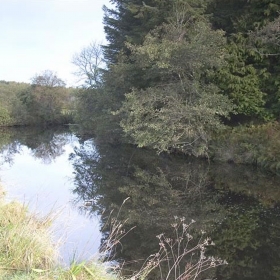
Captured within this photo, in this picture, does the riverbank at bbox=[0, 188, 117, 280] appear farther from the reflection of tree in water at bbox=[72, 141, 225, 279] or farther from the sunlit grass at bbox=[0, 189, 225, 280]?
the reflection of tree in water at bbox=[72, 141, 225, 279]

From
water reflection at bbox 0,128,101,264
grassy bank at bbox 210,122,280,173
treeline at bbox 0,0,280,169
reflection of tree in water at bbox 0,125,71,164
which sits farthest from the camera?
reflection of tree in water at bbox 0,125,71,164

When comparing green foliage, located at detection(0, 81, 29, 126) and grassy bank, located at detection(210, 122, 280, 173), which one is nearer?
grassy bank, located at detection(210, 122, 280, 173)

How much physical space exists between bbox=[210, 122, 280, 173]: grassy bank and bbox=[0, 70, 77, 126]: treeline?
38248 mm

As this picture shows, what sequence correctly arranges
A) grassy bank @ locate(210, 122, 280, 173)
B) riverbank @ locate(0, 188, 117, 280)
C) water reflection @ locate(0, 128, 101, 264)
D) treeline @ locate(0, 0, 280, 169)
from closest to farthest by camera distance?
riverbank @ locate(0, 188, 117, 280) → water reflection @ locate(0, 128, 101, 264) → grassy bank @ locate(210, 122, 280, 173) → treeline @ locate(0, 0, 280, 169)

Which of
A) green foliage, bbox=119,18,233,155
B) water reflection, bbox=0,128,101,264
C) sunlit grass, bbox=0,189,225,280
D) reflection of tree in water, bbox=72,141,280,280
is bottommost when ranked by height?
reflection of tree in water, bbox=72,141,280,280

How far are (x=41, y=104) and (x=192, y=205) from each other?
47.5 metres

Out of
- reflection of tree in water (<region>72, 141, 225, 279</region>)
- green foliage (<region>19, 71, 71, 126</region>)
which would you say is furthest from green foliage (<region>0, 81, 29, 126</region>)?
reflection of tree in water (<region>72, 141, 225, 279</region>)

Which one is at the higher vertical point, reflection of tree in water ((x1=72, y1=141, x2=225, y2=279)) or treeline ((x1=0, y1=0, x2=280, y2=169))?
treeline ((x1=0, y1=0, x2=280, y2=169))

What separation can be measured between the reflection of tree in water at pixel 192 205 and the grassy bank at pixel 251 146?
93 cm

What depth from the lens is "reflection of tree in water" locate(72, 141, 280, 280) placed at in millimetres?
6543

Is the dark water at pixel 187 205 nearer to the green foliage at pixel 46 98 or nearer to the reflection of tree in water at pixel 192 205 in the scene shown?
the reflection of tree in water at pixel 192 205

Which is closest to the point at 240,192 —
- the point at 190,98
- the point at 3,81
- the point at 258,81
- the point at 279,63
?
the point at 190,98

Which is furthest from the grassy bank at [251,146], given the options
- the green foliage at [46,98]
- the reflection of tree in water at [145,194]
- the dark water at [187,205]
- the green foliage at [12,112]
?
the green foliage at [12,112]

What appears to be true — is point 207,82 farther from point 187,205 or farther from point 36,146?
point 36,146
